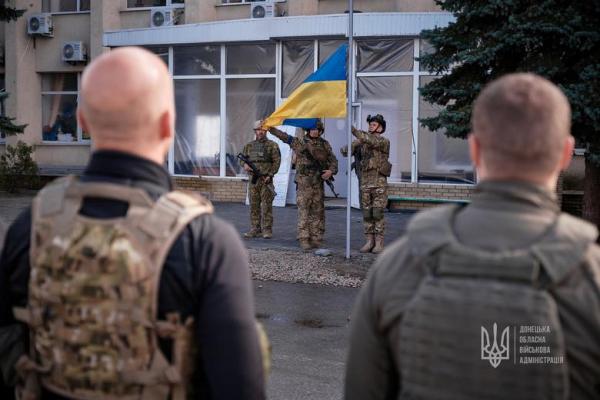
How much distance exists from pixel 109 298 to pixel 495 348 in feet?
3.10

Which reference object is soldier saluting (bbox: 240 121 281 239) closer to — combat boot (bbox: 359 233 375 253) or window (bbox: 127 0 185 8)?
combat boot (bbox: 359 233 375 253)

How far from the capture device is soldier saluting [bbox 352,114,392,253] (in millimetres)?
11883

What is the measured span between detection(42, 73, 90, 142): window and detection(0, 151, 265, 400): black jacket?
21263 millimetres

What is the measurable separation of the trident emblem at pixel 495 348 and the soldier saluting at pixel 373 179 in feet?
A: 32.4

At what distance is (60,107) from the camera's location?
75.2 feet

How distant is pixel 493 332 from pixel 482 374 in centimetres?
10

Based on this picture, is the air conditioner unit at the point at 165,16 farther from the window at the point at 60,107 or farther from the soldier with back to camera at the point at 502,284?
the soldier with back to camera at the point at 502,284

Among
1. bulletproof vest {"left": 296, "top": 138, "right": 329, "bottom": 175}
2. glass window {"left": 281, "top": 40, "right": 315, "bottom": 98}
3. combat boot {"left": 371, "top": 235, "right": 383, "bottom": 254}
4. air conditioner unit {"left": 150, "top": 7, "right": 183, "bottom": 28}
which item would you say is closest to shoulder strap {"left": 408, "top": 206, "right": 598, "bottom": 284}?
combat boot {"left": 371, "top": 235, "right": 383, "bottom": 254}

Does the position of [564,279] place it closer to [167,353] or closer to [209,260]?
[209,260]

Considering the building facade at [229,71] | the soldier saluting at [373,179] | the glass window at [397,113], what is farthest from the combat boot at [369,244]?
the glass window at [397,113]

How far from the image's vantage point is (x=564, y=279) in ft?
6.08

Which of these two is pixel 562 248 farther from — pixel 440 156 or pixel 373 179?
pixel 440 156

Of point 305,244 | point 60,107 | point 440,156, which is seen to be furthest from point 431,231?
point 60,107

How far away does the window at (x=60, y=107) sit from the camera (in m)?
22.8
